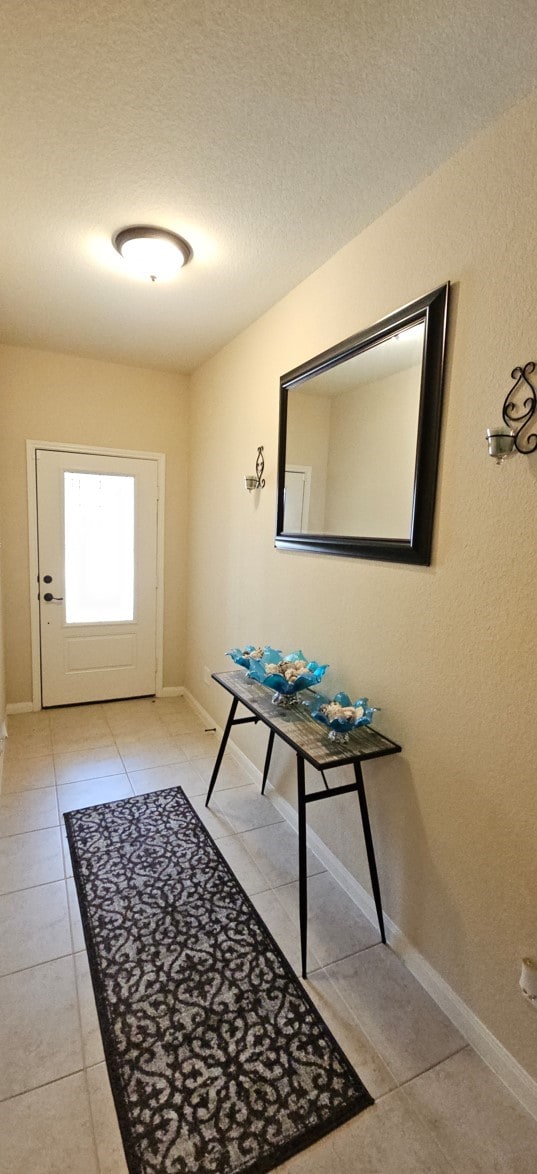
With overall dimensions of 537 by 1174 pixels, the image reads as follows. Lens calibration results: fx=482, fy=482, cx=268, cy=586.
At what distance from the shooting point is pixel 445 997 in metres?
1.50

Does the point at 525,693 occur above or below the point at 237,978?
above

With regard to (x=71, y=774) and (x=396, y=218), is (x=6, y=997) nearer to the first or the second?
(x=71, y=774)

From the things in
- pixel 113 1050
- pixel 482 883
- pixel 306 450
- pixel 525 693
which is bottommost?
pixel 113 1050

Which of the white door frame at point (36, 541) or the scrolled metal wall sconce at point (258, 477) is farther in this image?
the white door frame at point (36, 541)

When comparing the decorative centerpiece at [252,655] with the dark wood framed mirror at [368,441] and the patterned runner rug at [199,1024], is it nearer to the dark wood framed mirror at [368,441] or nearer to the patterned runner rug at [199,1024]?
the dark wood framed mirror at [368,441]

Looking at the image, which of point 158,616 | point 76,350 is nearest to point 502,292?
point 76,350

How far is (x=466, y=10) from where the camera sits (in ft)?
3.39

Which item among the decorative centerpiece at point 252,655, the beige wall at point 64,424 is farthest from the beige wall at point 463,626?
the beige wall at point 64,424

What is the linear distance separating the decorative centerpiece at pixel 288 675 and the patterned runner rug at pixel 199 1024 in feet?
2.63

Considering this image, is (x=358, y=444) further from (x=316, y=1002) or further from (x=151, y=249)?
(x=316, y=1002)

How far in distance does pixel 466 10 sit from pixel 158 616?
140 inches

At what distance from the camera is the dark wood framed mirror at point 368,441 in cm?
153

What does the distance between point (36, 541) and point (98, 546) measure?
425 mm

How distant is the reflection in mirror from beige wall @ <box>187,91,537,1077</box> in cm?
15
